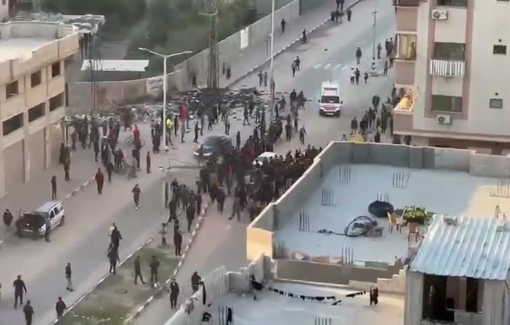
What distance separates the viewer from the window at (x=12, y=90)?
42.2 m

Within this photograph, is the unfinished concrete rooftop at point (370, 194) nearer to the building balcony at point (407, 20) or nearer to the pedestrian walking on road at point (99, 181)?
the building balcony at point (407, 20)

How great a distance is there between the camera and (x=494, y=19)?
36.6 meters

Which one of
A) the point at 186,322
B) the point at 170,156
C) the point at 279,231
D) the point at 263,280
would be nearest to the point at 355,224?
the point at 279,231

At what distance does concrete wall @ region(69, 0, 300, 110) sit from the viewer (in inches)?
2221

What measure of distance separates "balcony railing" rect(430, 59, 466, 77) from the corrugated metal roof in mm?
19855

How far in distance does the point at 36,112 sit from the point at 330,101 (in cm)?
1549

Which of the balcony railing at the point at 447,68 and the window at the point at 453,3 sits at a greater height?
the window at the point at 453,3

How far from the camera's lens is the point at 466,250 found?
16078 millimetres

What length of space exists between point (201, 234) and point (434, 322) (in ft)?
75.7

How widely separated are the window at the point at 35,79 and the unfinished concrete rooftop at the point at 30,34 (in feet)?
7.87

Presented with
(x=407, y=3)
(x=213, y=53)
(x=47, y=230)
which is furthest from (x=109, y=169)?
(x=213, y=53)

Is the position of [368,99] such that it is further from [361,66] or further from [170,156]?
[170,156]

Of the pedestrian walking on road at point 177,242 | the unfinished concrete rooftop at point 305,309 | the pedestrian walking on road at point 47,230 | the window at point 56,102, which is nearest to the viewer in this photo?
the unfinished concrete rooftop at point 305,309

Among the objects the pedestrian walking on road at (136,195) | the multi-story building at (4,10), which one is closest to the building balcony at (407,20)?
the pedestrian walking on road at (136,195)
